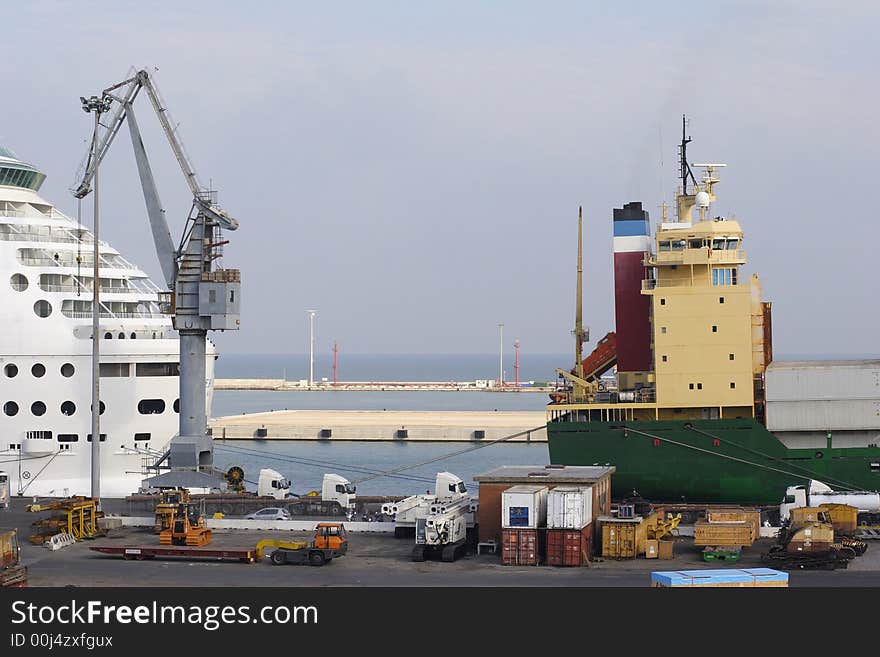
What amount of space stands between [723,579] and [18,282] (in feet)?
113

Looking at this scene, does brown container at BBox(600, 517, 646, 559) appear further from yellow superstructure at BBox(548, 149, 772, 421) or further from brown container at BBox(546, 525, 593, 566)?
yellow superstructure at BBox(548, 149, 772, 421)

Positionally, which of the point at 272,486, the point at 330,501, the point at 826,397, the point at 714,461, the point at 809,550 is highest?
the point at 826,397

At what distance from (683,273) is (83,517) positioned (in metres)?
24.6

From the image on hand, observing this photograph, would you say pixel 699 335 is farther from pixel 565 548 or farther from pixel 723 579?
pixel 723 579

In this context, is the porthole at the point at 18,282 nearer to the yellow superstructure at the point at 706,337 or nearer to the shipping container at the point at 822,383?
the yellow superstructure at the point at 706,337

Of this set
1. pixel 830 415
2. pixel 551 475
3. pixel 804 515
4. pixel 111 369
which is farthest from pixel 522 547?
pixel 111 369

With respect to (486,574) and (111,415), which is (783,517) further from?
(111,415)

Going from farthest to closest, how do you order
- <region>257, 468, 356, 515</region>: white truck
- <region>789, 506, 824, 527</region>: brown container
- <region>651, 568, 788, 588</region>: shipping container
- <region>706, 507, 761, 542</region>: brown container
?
<region>257, 468, 356, 515</region>: white truck < <region>706, 507, 761, 542</region>: brown container < <region>789, 506, 824, 527</region>: brown container < <region>651, 568, 788, 588</region>: shipping container

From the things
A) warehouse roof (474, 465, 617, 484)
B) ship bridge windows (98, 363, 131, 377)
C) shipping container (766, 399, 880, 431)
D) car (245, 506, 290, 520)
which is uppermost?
ship bridge windows (98, 363, 131, 377)

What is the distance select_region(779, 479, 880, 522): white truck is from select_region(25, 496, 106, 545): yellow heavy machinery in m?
23.8

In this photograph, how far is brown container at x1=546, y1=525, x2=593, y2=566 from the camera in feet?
121

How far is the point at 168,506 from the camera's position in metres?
42.4

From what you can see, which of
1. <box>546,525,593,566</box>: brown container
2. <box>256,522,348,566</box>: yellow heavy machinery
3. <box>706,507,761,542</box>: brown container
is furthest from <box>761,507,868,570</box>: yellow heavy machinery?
<box>256,522,348,566</box>: yellow heavy machinery
